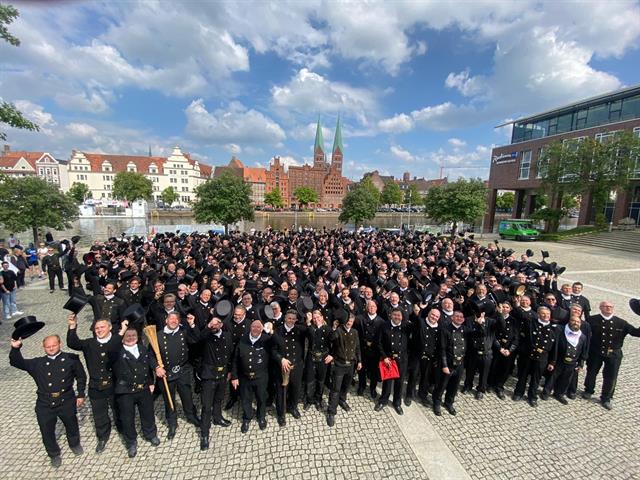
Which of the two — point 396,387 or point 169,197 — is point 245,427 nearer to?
point 396,387

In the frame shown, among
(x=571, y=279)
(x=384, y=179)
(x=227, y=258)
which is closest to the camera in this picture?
(x=227, y=258)

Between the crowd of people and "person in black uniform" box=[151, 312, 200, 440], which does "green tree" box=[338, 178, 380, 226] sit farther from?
"person in black uniform" box=[151, 312, 200, 440]

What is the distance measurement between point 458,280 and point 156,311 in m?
8.44

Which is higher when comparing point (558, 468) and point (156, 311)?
point (156, 311)

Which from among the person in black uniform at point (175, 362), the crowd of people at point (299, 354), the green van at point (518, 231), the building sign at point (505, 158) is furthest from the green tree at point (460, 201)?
the person in black uniform at point (175, 362)

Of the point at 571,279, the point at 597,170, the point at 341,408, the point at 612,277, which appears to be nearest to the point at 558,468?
the point at 341,408

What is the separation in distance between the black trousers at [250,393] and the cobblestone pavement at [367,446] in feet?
1.02

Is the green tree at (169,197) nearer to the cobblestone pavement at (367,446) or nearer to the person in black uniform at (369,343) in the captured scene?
the cobblestone pavement at (367,446)

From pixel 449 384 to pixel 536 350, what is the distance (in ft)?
5.63

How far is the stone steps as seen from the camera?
24.7m

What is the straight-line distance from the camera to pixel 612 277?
15695 millimetres

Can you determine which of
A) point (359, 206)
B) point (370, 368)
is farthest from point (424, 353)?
point (359, 206)

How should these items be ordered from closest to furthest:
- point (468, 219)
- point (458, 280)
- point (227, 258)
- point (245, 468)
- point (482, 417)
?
point (245, 468)
point (482, 417)
point (458, 280)
point (227, 258)
point (468, 219)

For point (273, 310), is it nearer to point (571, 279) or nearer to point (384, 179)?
point (571, 279)
